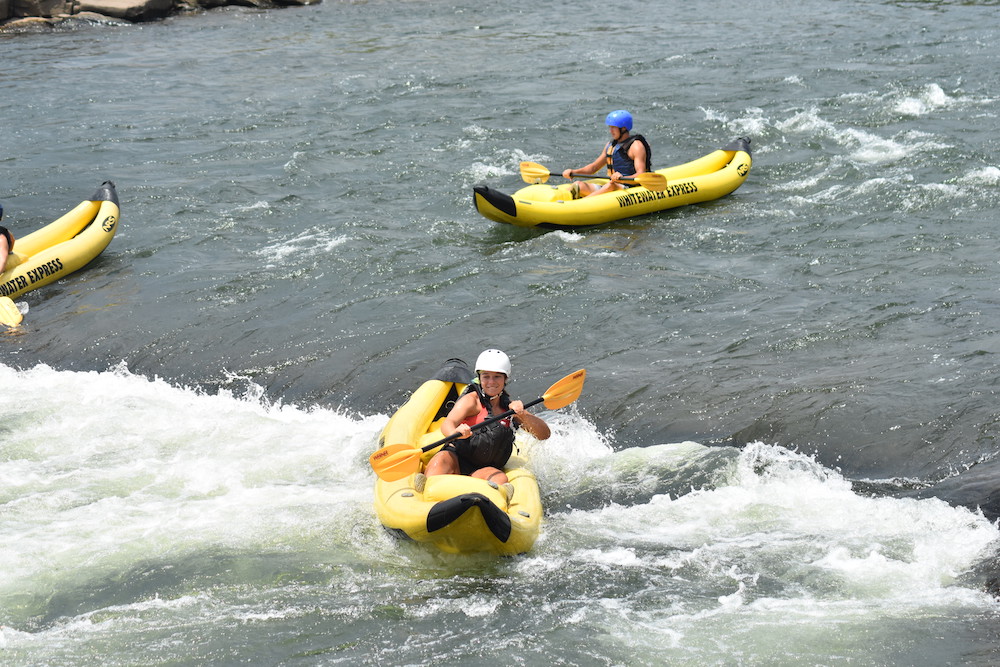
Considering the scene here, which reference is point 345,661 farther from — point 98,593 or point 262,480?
point 262,480

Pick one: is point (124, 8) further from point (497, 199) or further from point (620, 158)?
point (497, 199)

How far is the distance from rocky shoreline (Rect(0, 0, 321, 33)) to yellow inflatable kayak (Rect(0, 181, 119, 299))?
13281 millimetres

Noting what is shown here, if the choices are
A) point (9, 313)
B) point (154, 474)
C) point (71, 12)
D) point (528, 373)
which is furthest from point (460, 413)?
point (71, 12)

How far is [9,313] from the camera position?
27.8 feet

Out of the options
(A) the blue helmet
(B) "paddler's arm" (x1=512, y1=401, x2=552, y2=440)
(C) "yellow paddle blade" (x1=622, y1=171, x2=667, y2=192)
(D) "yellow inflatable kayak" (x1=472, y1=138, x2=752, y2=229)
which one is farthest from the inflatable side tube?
(B) "paddler's arm" (x1=512, y1=401, x2=552, y2=440)

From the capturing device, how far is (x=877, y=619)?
184 inches

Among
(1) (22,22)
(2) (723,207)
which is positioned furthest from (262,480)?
(1) (22,22)

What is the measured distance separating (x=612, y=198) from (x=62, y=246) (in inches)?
199

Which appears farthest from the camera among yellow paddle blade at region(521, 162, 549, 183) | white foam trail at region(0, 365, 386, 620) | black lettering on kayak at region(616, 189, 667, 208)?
yellow paddle blade at region(521, 162, 549, 183)

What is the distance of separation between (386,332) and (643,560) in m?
3.52

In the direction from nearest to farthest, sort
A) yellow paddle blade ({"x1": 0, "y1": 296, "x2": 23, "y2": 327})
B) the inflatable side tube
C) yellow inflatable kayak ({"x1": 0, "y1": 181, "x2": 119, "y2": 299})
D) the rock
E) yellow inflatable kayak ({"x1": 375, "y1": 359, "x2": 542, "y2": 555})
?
yellow inflatable kayak ({"x1": 375, "y1": 359, "x2": 542, "y2": 555}) → yellow paddle blade ({"x1": 0, "y1": 296, "x2": 23, "y2": 327}) → yellow inflatable kayak ({"x1": 0, "y1": 181, "x2": 119, "y2": 299}) → the inflatable side tube → the rock

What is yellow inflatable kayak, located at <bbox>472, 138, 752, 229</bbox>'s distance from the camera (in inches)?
384

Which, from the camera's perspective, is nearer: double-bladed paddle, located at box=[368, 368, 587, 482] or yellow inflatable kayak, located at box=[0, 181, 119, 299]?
double-bladed paddle, located at box=[368, 368, 587, 482]

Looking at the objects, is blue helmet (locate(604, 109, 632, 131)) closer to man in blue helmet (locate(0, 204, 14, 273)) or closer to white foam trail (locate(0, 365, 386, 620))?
white foam trail (locate(0, 365, 386, 620))
